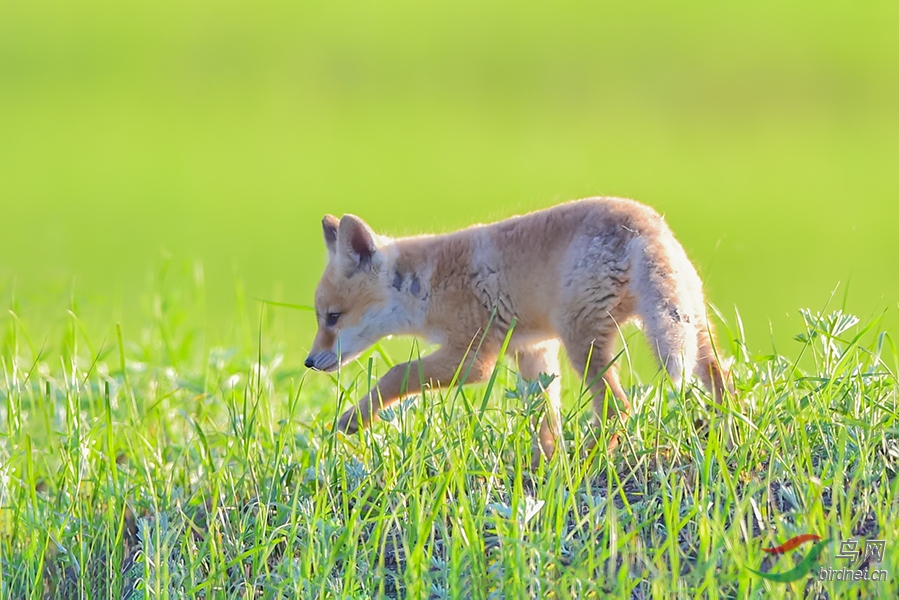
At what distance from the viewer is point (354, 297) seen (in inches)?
220

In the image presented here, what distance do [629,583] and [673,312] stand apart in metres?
1.37

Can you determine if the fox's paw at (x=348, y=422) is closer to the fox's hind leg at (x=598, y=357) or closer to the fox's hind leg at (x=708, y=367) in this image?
the fox's hind leg at (x=598, y=357)

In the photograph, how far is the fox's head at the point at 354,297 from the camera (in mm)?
5547

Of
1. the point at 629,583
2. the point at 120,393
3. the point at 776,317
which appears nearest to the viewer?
the point at 629,583

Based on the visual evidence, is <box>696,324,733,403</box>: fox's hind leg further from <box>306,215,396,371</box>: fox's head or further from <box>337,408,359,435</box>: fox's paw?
<box>306,215,396,371</box>: fox's head

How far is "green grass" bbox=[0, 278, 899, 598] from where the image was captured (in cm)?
341

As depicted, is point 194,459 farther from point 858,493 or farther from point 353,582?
point 858,493

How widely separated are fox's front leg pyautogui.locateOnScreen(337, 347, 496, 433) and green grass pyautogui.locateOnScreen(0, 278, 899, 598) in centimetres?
13

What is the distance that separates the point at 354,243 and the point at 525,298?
1.10 m

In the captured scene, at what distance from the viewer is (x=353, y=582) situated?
3.64 meters

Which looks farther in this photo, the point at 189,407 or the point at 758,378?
the point at 189,407

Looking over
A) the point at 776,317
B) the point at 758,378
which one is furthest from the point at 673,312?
the point at 776,317

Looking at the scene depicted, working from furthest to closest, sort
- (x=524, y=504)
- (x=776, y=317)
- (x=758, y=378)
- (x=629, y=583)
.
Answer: (x=776, y=317)
(x=758, y=378)
(x=524, y=504)
(x=629, y=583)

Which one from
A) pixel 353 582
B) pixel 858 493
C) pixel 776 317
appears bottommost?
pixel 776 317
